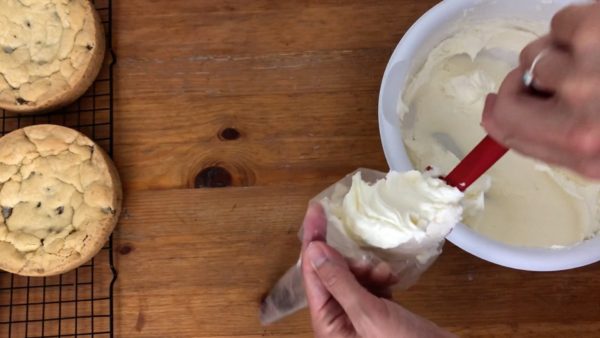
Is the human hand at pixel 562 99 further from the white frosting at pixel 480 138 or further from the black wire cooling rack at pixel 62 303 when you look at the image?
the black wire cooling rack at pixel 62 303

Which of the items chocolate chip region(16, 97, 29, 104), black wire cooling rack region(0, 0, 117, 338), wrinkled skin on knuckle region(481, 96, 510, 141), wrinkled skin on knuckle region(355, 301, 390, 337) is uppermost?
wrinkled skin on knuckle region(481, 96, 510, 141)

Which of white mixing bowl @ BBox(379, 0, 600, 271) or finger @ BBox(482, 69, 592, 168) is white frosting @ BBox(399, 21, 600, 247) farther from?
finger @ BBox(482, 69, 592, 168)

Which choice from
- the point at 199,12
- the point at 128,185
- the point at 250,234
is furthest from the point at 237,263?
the point at 199,12

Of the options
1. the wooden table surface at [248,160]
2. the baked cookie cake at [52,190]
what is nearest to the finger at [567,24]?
the wooden table surface at [248,160]

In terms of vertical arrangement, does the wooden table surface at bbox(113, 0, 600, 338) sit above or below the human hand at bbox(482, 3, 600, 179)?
below

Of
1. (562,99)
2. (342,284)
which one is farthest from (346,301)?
(562,99)

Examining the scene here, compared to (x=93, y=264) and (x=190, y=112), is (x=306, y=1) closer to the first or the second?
(x=190, y=112)

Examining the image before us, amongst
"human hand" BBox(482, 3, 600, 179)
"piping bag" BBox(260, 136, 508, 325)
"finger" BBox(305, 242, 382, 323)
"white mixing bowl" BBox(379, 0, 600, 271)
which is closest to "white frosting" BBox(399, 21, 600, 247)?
"white mixing bowl" BBox(379, 0, 600, 271)
